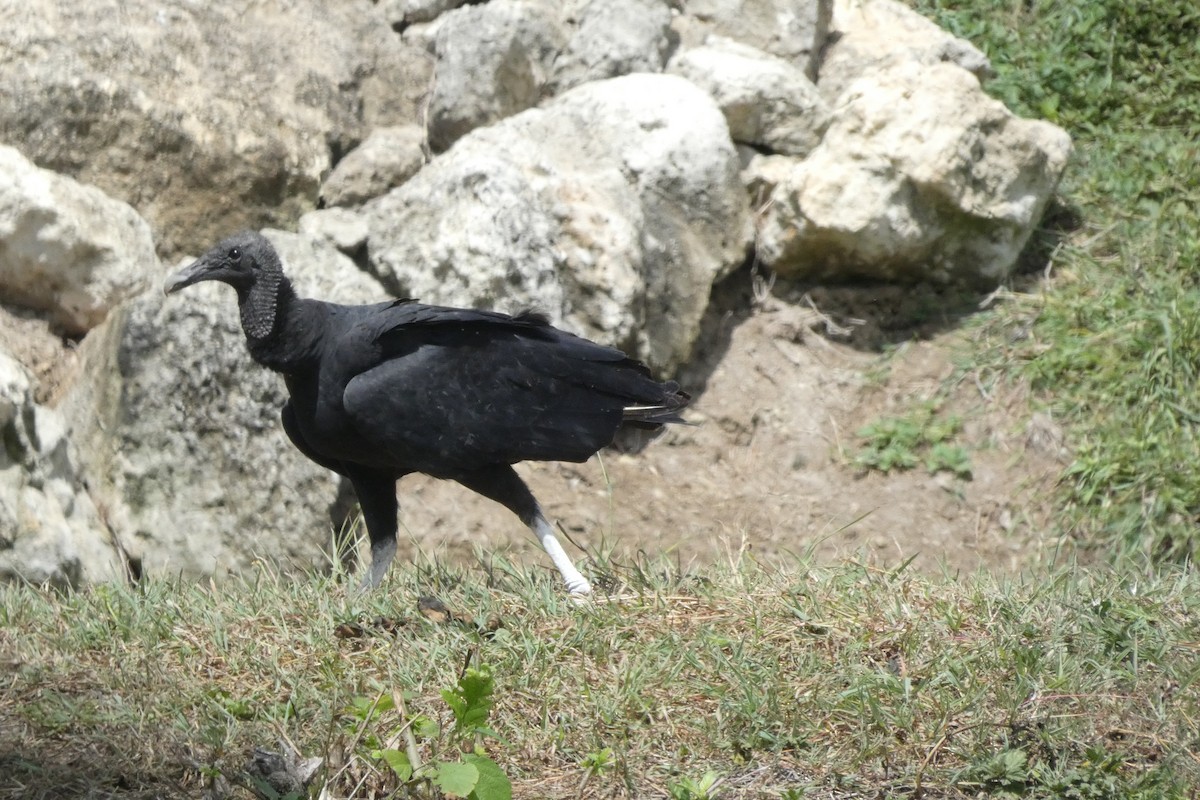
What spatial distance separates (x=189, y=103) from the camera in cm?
611

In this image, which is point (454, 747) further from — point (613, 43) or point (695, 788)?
point (613, 43)

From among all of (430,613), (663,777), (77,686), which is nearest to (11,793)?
(77,686)

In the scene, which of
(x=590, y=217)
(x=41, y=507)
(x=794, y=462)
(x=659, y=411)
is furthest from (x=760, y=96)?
(x=41, y=507)

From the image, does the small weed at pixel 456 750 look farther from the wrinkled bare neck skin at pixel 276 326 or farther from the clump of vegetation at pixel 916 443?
the clump of vegetation at pixel 916 443

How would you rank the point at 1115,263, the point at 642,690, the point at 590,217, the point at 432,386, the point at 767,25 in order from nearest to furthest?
1. the point at 642,690
2. the point at 432,386
3. the point at 590,217
4. the point at 1115,263
5. the point at 767,25

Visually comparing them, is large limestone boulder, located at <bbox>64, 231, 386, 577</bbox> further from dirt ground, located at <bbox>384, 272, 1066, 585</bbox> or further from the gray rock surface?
the gray rock surface

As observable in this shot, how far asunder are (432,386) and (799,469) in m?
2.75

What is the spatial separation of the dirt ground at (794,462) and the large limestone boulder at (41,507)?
26.7 inches

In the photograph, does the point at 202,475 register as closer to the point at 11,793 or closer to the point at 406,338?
the point at 406,338

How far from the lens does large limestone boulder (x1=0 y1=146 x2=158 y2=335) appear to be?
555 cm

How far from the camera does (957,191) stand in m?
6.34

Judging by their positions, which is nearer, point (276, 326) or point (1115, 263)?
point (276, 326)

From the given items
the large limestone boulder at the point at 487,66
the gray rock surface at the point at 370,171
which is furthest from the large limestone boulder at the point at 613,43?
the gray rock surface at the point at 370,171

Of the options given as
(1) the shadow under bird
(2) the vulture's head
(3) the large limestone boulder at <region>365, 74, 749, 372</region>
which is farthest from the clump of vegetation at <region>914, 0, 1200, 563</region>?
(2) the vulture's head
